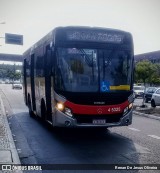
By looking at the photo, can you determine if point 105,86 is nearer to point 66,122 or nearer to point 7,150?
point 66,122

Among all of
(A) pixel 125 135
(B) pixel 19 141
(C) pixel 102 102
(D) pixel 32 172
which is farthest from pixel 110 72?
(D) pixel 32 172

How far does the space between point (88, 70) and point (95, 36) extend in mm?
1188

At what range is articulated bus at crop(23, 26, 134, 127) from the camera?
945 cm

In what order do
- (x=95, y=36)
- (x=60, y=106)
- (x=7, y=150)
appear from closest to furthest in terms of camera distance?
(x=7, y=150) → (x=60, y=106) → (x=95, y=36)

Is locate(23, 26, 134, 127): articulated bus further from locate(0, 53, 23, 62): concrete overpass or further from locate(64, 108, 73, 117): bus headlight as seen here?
locate(0, 53, 23, 62): concrete overpass

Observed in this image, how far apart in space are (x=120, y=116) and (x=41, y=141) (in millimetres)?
2622

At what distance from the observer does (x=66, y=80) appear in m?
9.46

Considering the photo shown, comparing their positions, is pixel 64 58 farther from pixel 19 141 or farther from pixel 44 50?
pixel 19 141

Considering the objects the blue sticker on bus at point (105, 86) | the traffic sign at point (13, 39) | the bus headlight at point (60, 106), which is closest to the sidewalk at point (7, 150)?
the bus headlight at point (60, 106)

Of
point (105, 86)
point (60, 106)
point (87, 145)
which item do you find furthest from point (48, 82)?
point (87, 145)

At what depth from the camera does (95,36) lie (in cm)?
995

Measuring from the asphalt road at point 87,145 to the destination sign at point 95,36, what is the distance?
3214mm

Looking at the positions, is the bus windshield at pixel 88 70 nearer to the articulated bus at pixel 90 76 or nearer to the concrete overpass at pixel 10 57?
the articulated bus at pixel 90 76

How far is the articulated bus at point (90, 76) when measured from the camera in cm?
945
